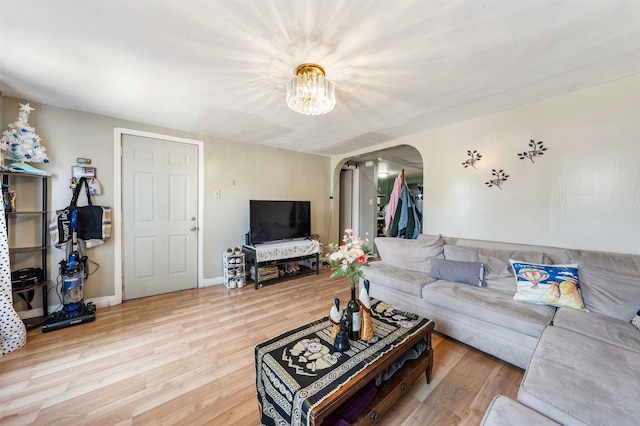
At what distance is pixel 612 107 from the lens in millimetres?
1907

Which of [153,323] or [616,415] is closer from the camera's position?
[616,415]

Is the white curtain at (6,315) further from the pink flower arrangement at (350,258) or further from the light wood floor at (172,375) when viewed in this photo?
the pink flower arrangement at (350,258)

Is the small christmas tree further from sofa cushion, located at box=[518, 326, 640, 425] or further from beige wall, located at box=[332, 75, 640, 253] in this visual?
beige wall, located at box=[332, 75, 640, 253]

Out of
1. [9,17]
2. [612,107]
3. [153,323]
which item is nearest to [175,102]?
[9,17]

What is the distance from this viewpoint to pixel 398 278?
8.08 feet

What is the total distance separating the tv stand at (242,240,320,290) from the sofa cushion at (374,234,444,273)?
1.35 meters

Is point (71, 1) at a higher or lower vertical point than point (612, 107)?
higher

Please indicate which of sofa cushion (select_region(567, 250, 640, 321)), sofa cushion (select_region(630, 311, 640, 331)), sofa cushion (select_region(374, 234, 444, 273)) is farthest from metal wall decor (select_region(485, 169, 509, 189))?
sofa cushion (select_region(630, 311, 640, 331))

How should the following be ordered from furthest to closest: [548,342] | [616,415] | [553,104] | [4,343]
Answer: [553,104], [4,343], [548,342], [616,415]

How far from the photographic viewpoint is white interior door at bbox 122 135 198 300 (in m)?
2.87

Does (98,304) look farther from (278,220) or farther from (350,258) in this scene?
(350,258)

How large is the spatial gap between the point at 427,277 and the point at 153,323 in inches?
115

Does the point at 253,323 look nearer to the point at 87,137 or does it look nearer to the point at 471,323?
the point at 471,323

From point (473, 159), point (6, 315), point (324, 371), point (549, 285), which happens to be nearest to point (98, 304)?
point (6, 315)
